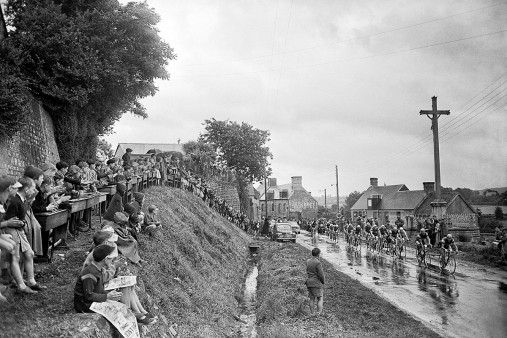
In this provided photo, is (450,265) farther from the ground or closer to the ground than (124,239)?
closer to the ground

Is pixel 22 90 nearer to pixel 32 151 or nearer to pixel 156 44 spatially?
pixel 32 151

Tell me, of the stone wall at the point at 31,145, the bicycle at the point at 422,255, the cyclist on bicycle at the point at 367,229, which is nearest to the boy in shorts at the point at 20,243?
the stone wall at the point at 31,145

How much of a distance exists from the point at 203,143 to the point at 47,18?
36.7 m

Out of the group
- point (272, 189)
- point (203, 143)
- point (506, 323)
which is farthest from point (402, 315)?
point (272, 189)

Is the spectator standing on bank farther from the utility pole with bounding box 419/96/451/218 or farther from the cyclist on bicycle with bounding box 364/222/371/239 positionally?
the cyclist on bicycle with bounding box 364/222/371/239

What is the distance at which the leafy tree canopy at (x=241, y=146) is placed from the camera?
178ft

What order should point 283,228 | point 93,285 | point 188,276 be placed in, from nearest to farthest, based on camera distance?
point 93,285 < point 188,276 < point 283,228

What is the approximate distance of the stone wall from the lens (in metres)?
15.7

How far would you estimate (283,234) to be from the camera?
115 ft

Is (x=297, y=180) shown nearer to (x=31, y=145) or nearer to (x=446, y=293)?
(x=31, y=145)

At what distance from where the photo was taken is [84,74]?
19.3 meters

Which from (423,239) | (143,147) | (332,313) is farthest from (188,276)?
(143,147)

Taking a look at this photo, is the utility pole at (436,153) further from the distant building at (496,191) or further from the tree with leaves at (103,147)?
the tree with leaves at (103,147)

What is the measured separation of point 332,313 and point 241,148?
44404 mm
